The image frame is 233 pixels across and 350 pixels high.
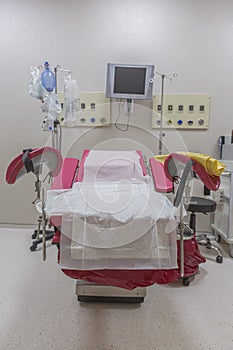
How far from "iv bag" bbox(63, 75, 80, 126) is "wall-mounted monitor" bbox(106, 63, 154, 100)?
392 mm

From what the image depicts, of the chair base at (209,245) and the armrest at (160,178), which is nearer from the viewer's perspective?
the armrest at (160,178)

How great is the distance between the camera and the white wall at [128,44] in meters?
2.94

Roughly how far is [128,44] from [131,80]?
1.53 ft

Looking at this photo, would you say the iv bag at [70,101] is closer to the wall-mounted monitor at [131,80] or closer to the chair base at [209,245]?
the wall-mounted monitor at [131,80]

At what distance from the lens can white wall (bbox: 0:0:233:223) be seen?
2936 mm

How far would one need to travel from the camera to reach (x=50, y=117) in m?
2.53

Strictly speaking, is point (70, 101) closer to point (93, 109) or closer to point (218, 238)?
point (93, 109)

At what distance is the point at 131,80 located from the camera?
2824mm

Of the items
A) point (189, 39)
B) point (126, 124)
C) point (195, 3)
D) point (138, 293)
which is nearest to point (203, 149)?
point (126, 124)

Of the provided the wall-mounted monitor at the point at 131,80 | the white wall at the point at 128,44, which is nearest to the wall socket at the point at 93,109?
the white wall at the point at 128,44

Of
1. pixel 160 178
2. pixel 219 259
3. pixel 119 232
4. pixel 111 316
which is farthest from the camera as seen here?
pixel 219 259

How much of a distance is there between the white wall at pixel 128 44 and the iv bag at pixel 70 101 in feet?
0.90

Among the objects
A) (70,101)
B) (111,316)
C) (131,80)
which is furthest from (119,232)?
(131,80)

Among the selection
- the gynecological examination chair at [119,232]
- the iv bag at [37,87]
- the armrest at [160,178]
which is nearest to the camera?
the gynecological examination chair at [119,232]
